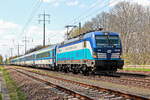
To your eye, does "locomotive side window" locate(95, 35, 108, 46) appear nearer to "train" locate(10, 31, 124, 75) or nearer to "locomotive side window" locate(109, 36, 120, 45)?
"train" locate(10, 31, 124, 75)

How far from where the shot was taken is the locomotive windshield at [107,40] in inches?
735

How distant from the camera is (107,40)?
18.9 m

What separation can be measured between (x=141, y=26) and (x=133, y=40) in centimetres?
302

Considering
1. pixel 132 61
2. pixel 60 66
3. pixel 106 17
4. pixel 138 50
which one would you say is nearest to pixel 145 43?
pixel 138 50

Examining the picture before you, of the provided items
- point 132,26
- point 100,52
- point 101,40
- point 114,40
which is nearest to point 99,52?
point 100,52

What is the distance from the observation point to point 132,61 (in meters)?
42.1

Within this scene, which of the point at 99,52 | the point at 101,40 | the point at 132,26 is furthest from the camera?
the point at 132,26

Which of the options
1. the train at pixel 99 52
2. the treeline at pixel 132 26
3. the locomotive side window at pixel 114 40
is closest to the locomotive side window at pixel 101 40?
the train at pixel 99 52

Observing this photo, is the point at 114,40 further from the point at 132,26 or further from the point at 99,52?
the point at 132,26

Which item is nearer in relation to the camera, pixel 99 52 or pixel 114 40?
pixel 99 52

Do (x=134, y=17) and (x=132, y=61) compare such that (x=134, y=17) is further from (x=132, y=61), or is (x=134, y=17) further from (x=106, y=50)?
(x=106, y=50)

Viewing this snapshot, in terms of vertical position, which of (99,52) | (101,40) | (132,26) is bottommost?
(99,52)

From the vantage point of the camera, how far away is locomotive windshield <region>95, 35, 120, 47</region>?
735 inches

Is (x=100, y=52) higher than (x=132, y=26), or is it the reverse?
(x=132, y=26)
